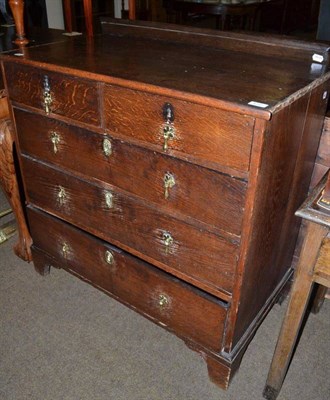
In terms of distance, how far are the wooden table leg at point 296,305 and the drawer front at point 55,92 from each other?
2.32ft

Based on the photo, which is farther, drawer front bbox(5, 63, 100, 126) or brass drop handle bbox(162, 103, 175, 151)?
drawer front bbox(5, 63, 100, 126)

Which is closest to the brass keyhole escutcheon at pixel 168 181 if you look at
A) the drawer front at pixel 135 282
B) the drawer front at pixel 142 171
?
the drawer front at pixel 142 171

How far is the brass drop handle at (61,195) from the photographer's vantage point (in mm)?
1568

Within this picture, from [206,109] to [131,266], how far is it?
2.28 ft

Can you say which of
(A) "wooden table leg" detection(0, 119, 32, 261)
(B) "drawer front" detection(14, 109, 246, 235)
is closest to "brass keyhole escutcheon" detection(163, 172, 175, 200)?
(B) "drawer front" detection(14, 109, 246, 235)

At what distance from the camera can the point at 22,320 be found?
67.7 inches

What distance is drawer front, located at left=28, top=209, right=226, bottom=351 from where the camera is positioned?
4.43ft

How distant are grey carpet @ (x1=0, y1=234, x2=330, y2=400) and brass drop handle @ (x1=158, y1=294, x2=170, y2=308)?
0.82 feet

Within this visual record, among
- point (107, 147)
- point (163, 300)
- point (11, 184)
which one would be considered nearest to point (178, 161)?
point (107, 147)

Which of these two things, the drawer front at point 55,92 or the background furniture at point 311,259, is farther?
the drawer front at point 55,92

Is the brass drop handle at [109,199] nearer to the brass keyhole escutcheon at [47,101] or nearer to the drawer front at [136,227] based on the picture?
the drawer front at [136,227]

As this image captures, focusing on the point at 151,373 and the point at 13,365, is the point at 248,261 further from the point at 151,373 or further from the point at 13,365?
the point at 13,365

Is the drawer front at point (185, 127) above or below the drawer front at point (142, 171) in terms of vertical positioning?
above

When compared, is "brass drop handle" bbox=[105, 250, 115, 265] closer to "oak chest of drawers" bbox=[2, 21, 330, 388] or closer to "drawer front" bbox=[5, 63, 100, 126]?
"oak chest of drawers" bbox=[2, 21, 330, 388]
